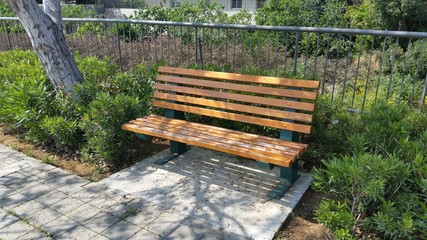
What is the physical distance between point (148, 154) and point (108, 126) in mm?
747

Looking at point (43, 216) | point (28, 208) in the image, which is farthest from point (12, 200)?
point (43, 216)

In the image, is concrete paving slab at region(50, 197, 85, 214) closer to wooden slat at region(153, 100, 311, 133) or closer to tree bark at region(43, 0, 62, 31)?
wooden slat at region(153, 100, 311, 133)

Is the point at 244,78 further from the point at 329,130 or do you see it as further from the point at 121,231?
the point at 121,231

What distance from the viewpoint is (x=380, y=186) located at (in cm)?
242

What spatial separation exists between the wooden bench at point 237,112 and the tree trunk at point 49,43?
4.04 ft

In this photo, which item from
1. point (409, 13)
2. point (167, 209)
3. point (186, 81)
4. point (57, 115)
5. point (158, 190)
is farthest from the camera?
point (409, 13)

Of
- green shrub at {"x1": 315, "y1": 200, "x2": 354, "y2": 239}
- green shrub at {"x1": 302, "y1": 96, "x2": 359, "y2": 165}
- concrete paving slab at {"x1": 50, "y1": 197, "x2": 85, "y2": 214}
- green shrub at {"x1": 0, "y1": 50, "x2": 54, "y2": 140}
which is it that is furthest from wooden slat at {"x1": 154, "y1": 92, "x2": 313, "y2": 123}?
concrete paving slab at {"x1": 50, "y1": 197, "x2": 85, "y2": 214}

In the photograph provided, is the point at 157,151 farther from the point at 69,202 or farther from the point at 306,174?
the point at 306,174

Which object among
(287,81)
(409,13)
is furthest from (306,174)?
(409,13)

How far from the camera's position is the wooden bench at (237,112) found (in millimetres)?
3557

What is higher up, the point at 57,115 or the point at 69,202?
the point at 57,115

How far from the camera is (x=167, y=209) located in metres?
3.43

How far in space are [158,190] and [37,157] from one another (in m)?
1.88

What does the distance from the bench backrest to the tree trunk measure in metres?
1.26
